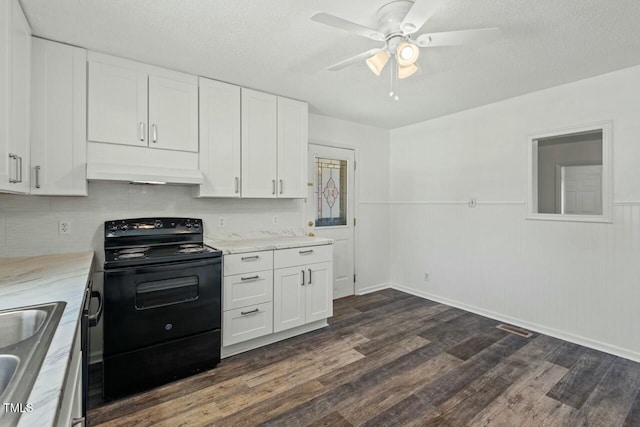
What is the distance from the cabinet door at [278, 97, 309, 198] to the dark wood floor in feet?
5.03

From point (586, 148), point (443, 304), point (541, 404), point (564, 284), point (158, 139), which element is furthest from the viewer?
point (443, 304)

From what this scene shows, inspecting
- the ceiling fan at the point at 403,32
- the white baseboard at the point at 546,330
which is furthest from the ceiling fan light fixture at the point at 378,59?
the white baseboard at the point at 546,330

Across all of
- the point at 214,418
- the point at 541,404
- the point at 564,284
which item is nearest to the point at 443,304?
the point at 564,284

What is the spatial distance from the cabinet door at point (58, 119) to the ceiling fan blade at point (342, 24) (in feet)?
6.04

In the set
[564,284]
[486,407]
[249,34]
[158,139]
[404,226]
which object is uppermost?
[249,34]

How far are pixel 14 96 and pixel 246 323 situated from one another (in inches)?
84.1

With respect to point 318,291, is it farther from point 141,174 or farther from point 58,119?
point 58,119

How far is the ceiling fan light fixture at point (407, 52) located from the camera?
1821mm

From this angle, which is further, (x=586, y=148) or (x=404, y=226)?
(x=404, y=226)

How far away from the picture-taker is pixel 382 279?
4.57 m

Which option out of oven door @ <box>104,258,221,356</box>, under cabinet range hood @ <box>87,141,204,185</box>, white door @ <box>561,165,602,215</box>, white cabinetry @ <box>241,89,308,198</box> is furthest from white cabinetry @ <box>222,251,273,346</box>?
white door @ <box>561,165,602,215</box>

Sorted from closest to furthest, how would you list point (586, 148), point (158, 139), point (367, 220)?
point (158, 139) → point (586, 148) → point (367, 220)

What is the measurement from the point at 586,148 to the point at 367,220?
2.59m

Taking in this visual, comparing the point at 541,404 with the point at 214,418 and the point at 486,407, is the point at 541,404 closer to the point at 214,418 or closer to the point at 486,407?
the point at 486,407
